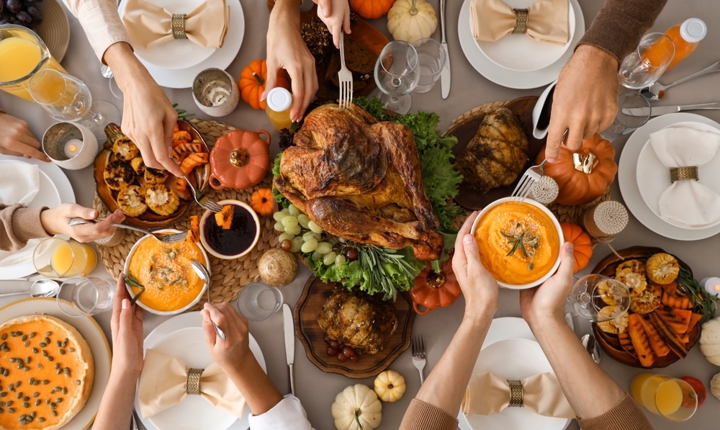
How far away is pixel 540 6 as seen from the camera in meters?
1.72

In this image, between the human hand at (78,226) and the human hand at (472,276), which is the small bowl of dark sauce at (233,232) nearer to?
the human hand at (78,226)

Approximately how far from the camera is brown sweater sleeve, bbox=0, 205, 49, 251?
162 cm

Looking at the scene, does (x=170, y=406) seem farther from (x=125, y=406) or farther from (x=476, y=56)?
(x=476, y=56)

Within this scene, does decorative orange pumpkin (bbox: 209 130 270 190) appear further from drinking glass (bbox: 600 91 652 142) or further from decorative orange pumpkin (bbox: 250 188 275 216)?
drinking glass (bbox: 600 91 652 142)

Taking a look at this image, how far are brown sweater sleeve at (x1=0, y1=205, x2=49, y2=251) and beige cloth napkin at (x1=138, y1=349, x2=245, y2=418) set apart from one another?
629 millimetres

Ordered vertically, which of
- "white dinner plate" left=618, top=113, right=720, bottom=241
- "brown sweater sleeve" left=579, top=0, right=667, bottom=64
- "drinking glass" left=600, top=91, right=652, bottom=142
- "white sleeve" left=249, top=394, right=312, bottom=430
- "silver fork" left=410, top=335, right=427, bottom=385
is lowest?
"white sleeve" left=249, top=394, right=312, bottom=430

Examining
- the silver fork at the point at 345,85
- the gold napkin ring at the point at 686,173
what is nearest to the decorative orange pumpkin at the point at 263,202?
the silver fork at the point at 345,85

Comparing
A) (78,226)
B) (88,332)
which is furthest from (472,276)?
(88,332)

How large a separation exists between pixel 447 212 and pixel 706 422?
1308 millimetres

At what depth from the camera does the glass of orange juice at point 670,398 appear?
5.02ft

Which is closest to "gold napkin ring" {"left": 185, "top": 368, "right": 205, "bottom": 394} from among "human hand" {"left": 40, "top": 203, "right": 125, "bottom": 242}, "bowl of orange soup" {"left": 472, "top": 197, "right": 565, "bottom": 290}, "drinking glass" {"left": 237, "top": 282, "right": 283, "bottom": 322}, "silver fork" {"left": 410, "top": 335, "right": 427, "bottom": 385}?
"drinking glass" {"left": 237, "top": 282, "right": 283, "bottom": 322}

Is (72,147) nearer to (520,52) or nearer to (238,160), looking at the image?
(238,160)

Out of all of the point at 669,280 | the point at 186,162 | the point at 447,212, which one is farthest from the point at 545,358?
the point at 186,162

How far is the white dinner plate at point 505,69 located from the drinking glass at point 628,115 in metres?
0.29
